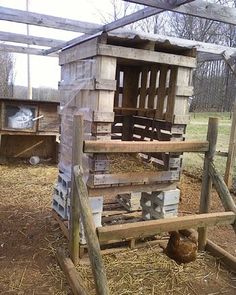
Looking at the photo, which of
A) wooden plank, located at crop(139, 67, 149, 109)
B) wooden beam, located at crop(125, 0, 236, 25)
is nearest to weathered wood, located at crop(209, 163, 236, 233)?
wooden plank, located at crop(139, 67, 149, 109)

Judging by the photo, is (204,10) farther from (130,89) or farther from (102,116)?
(102,116)

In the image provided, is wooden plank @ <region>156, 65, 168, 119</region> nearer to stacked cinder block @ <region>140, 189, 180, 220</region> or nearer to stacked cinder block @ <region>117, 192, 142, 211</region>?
stacked cinder block @ <region>140, 189, 180, 220</region>

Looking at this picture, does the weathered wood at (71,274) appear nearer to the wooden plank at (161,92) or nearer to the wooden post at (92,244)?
the wooden post at (92,244)

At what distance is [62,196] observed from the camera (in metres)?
3.23

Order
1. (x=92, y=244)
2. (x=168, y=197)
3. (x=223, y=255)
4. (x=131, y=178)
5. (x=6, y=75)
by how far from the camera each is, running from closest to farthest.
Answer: (x=92, y=244) → (x=131, y=178) → (x=223, y=255) → (x=168, y=197) → (x=6, y=75)

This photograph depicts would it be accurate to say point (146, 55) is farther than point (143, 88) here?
No

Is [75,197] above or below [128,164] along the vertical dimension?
below

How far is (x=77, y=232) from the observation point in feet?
8.31

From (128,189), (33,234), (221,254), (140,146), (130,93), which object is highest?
(130,93)

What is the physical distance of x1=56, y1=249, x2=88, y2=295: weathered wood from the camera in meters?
2.24

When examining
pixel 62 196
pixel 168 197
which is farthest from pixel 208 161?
pixel 62 196

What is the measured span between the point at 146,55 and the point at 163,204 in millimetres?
1417

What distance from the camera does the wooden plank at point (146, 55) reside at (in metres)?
2.54

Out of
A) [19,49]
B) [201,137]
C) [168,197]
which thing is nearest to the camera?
[168,197]
